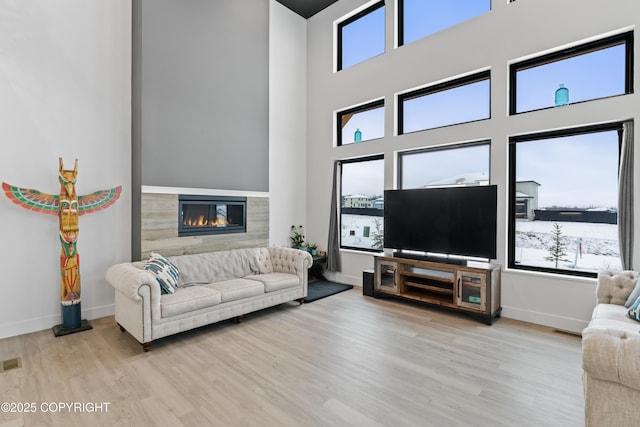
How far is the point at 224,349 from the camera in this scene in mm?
3061

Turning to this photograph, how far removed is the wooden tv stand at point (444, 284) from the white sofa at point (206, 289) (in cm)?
123

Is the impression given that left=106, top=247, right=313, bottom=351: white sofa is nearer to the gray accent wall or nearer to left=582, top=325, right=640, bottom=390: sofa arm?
the gray accent wall

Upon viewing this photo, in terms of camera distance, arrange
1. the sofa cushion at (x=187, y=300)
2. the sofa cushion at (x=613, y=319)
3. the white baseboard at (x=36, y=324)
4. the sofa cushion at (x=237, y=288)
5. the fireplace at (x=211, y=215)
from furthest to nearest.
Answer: the fireplace at (x=211, y=215)
the sofa cushion at (x=237, y=288)
the white baseboard at (x=36, y=324)
the sofa cushion at (x=187, y=300)
the sofa cushion at (x=613, y=319)

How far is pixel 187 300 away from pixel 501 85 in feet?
14.8

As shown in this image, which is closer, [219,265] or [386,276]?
[219,265]

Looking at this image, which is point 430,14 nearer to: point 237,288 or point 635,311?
point 635,311

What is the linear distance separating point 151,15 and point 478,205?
4.80 m

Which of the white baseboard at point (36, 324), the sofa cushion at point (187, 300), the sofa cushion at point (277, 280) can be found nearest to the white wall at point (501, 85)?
the sofa cushion at point (277, 280)

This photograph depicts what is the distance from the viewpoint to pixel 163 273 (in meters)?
3.44

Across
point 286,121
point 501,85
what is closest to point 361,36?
point 286,121

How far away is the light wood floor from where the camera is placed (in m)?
2.07

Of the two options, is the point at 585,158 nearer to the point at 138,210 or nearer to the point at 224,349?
the point at 224,349

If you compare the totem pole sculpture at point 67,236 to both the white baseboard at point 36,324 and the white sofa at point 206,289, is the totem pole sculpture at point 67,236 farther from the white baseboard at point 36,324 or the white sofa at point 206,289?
the white sofa at point 206,289

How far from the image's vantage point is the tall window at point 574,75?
3323 mm
